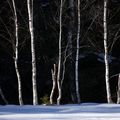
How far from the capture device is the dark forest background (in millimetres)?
17422

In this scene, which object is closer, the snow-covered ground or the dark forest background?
the snow-covered ground

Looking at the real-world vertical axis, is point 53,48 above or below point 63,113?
above

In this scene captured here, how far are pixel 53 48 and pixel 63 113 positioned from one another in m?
10.7

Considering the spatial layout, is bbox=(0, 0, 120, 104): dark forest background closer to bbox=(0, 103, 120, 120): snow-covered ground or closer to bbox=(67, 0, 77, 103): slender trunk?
bbox=(67, 0, 77, 103): slender trunk

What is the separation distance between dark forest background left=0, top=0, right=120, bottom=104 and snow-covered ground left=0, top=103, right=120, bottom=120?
8008 mm

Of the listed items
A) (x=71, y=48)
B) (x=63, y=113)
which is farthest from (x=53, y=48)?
(x=63, y=113)

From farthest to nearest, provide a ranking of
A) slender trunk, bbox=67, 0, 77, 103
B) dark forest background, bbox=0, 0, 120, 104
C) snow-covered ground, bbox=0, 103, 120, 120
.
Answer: dark forest background, bbox=0, 0, 120, 104
slender trunk, bbox=67, 0, 77, 103
snow-covered ground, bbox=0, 103, 120, 120

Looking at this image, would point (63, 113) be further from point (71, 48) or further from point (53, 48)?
point (53, 48)

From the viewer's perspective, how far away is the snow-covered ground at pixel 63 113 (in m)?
7.65

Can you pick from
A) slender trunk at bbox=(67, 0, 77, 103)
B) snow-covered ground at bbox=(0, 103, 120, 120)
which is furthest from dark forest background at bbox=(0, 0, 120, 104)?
snow-covered ground at bbox=(0, 103, 120, 120)

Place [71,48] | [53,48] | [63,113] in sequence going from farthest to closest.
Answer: [53,48]
[71,48]
[63,113]

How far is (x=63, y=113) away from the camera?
814 centimetres

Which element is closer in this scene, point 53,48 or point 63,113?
point 63,113

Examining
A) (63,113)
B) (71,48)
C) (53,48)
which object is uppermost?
(71,48)
